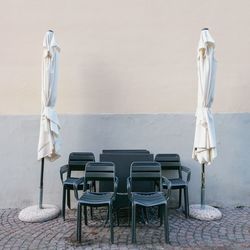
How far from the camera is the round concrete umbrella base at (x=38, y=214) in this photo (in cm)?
532

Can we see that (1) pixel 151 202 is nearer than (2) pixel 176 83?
Yes

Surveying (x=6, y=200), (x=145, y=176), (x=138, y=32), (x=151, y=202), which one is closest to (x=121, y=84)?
(x=138, y=32)

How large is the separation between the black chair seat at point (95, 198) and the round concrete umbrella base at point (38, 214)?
3.12ft

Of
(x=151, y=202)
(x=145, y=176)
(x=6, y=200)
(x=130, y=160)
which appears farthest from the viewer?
(x=6, y=200)

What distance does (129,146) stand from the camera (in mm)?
6223

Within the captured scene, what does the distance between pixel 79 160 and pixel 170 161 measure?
1631 millimetres

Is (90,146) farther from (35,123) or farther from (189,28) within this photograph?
(189,28)

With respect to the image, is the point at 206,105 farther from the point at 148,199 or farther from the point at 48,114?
the point at 48,114

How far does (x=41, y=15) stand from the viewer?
20.1 feet

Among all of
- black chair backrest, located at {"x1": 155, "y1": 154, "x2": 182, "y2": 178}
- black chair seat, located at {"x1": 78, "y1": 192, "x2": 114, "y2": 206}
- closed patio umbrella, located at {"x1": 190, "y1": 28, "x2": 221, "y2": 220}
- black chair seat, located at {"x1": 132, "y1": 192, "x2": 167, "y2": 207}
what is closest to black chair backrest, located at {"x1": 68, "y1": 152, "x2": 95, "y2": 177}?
black chair seat, located at {"x1": 78, "y1": 192, "x2": 114, "y2": 206}

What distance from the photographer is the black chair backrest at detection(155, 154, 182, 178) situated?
5906mm

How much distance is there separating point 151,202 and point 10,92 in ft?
11.2

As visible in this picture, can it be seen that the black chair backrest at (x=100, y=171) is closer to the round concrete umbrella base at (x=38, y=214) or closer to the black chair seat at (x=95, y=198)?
the black chair seat at (x=95, y=198)

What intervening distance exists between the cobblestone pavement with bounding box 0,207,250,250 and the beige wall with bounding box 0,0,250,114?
204 centimetres
